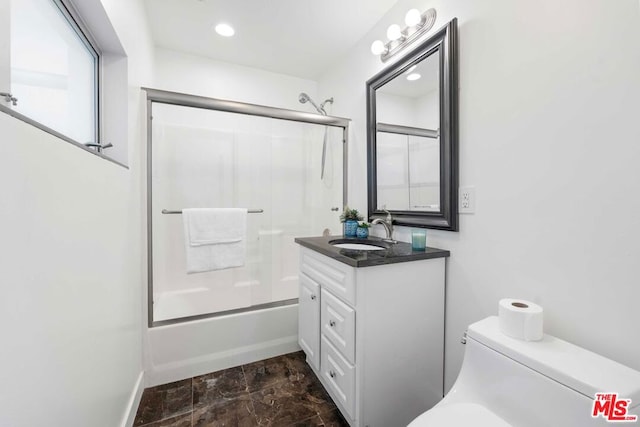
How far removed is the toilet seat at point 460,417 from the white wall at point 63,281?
0.95m

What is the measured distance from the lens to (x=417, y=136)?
1.50 meters

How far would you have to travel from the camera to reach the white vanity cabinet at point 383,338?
1121mm

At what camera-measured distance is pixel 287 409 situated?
4.50ft

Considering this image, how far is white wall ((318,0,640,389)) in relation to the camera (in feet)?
2.53

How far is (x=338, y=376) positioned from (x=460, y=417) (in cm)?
60

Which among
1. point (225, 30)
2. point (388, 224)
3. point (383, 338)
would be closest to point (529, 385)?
point (383, 338)

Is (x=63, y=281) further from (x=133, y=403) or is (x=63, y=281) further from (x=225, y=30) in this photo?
(x=225, y=30)

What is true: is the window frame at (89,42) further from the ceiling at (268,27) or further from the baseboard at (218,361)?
the baseboard at (218,361)

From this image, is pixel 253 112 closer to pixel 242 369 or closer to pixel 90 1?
pixel 90 1

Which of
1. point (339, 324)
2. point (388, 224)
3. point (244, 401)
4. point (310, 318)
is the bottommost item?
point (244, 401)

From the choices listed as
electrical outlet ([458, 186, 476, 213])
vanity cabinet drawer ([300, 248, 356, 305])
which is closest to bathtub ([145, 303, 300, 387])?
vanity cabinet drawer ([300, 248, 356, 305])

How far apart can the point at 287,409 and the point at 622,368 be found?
4.43 ft

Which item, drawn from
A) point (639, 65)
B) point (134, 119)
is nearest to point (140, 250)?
point (134, 119)

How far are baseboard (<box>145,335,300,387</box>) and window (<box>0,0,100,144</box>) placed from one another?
137cm
